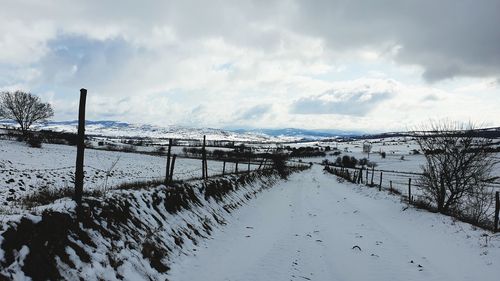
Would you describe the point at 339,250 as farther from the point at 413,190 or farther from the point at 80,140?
the point at 413,190

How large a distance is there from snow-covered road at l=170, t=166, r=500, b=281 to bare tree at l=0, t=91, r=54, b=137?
70.2 meters

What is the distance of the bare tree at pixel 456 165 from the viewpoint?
18359mm

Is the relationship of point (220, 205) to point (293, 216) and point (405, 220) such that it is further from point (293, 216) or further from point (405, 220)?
point (405, 220)

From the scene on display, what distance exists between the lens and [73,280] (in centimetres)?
541

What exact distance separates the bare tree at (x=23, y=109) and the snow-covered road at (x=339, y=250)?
70.2 m

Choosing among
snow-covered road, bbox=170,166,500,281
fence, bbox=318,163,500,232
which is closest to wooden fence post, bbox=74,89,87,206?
snow-covered road, bbox=170,166,500,281

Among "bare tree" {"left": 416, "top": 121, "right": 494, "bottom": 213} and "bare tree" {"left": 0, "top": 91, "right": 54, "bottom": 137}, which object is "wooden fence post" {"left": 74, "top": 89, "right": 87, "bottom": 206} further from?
"bare tree" {"left": 0, "top": 91, "right": 54, "bottom": 137}

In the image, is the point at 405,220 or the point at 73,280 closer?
the point at 73,280

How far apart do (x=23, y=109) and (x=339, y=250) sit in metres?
77.6

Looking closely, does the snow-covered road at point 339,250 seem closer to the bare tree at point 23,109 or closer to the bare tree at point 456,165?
the bare tree at point 456,165

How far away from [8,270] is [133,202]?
4.54 metres

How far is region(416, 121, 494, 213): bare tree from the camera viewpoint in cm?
1836

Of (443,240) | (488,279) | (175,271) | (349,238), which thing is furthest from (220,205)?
(488,279)

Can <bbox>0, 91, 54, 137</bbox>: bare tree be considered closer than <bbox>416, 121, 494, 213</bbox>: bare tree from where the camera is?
No
